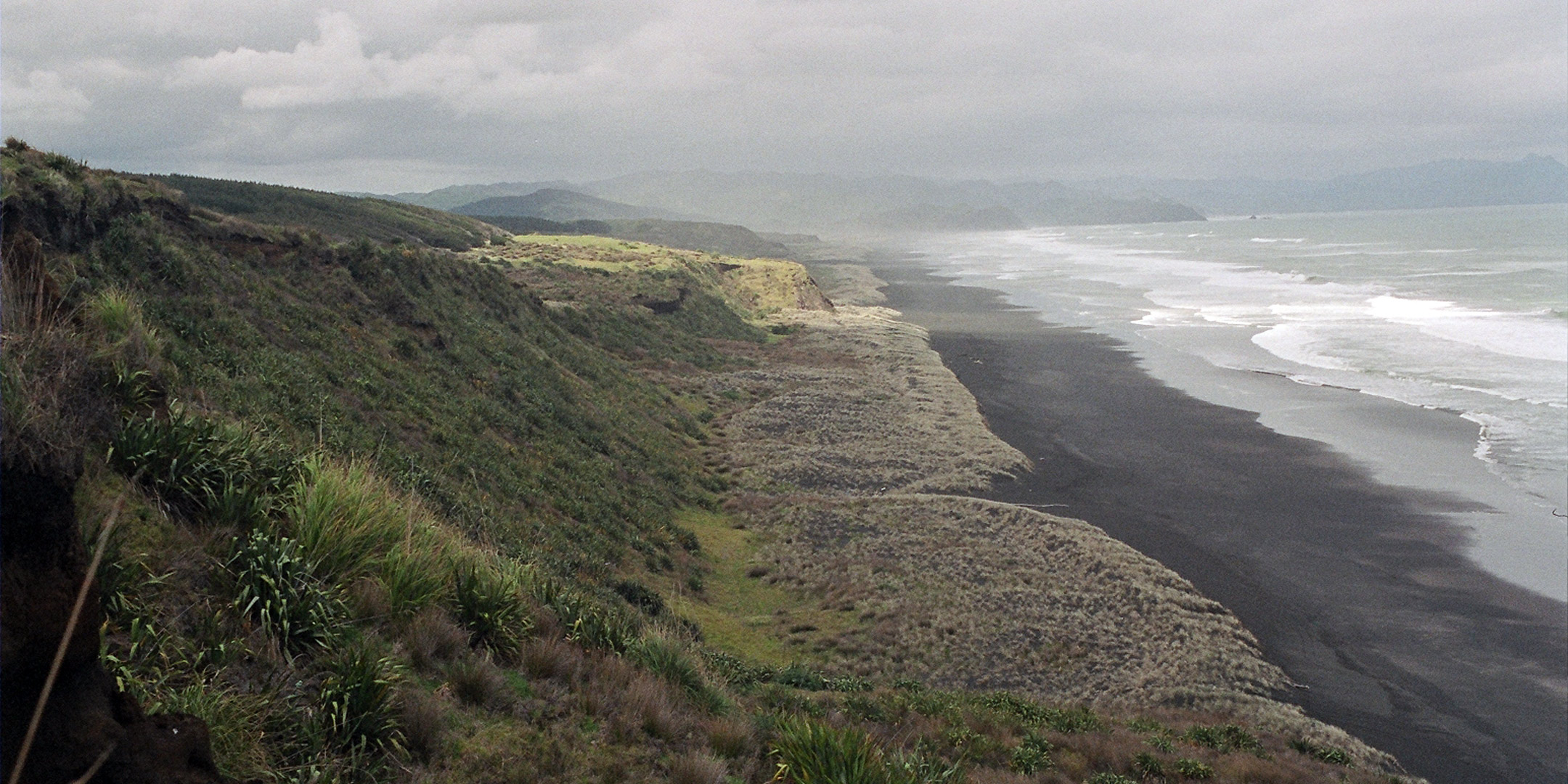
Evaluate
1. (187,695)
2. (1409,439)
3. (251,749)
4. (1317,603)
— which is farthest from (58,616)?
(1409,439)

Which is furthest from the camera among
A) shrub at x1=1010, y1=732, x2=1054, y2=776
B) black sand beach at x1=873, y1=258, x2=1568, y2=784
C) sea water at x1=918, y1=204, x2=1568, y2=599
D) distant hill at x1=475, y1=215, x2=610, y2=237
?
distant hill at x1=475, y1=215, x2=610, y2=237

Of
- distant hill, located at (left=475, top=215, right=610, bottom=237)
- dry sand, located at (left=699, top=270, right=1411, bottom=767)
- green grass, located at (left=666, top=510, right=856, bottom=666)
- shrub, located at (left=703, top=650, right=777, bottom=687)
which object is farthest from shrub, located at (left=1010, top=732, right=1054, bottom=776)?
distant hill, located at (left=475, top=215, right=610, bottom=237)

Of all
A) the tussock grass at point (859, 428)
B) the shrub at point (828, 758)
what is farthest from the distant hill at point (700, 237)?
the shrub at point (828, 758)

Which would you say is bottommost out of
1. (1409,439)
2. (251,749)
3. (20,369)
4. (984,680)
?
(984,680)

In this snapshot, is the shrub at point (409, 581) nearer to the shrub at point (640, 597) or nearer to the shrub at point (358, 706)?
the shrub at point (358, 706)

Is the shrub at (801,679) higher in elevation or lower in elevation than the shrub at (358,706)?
lower

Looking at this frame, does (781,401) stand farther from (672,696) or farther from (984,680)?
(672,696)

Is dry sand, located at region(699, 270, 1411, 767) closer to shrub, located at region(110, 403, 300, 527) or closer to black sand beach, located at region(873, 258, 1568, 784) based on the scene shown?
black sand beach, located at region(873, 258, 1568, 784)
